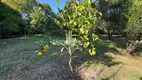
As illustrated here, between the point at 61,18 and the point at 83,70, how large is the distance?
11.1 feet

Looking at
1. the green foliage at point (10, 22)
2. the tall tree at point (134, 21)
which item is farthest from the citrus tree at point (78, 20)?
the green foliage at point (10, 22)

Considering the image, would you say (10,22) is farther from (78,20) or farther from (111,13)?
(78,20)

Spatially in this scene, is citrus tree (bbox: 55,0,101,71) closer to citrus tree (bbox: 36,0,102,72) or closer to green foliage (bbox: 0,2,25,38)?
citrus tree (bbox: 36,0,102,72)

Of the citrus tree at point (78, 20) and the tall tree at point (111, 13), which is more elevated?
the tall tree at point (111, 13)

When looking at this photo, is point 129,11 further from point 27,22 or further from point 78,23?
point 27,22

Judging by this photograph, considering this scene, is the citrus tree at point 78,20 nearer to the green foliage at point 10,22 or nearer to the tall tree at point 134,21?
the tall tree at point 134,21

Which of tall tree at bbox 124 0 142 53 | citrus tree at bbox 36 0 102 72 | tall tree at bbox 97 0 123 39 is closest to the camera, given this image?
citrus tree at bbox 36 0 102 72

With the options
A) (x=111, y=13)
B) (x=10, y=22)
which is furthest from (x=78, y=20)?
(x=10, y=22)

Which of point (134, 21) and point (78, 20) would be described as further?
point (134, 21)

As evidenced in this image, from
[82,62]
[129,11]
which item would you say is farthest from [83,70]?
[129,11]

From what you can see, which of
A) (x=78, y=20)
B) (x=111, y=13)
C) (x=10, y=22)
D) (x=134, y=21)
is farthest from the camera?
(x=10, y=22)

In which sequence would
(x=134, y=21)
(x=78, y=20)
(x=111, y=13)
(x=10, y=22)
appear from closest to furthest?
1. (x=78, y=20)
2. (x=134, y=21)
3. (x=111, y=13)
4. (x=10, y=22)

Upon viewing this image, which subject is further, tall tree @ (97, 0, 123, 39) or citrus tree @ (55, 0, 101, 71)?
tall tree @ (97, 0, 123, 39)

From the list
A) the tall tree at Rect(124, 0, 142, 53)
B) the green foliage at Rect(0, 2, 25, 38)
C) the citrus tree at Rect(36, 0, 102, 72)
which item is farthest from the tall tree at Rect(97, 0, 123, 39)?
the citrus tree at Rect(36, 0, 102, 72)
